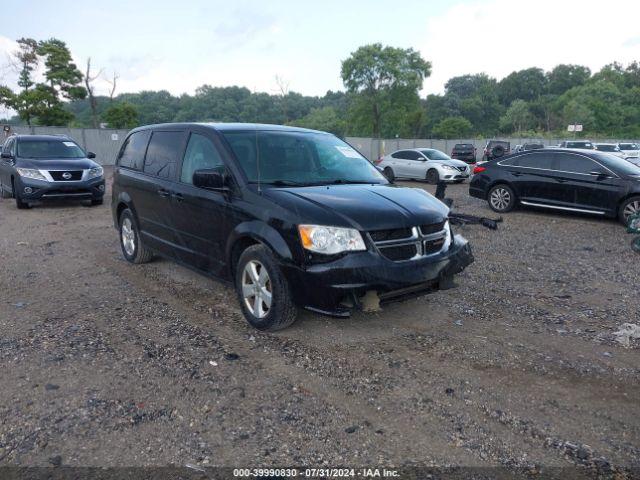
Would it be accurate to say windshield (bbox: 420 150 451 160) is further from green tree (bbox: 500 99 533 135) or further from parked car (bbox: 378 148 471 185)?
green tree (bbox: 500 99 533 135)

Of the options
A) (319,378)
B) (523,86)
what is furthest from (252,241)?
(523,86)

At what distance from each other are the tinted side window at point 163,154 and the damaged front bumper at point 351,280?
7.48 ft

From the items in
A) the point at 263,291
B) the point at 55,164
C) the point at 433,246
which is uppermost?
the point at 55,164

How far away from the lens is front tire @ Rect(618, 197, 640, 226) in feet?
33.7

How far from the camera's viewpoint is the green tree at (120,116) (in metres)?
48.6

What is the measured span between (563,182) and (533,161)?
1.01m

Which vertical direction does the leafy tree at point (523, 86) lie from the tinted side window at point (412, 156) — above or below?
above

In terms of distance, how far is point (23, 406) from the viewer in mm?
3354

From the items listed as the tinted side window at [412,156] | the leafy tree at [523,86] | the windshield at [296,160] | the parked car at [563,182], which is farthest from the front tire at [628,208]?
the leafy tree at [523,86]

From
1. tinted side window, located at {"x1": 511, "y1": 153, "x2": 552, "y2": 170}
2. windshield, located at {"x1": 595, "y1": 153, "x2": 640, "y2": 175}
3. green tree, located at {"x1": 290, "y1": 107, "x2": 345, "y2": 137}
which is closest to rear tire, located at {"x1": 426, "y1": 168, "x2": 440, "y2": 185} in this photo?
tinted side window, located at {"x1": 511, "y1": 153, "x2": 552, "y2": 170}

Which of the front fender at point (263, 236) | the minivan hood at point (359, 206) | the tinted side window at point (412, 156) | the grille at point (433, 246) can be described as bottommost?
the grille at point (433, 246)

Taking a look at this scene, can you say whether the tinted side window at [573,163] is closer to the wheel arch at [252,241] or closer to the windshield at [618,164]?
the windshield at [618,164]

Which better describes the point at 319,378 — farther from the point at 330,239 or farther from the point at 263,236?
the point at 263,236

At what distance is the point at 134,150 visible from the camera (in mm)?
6691
